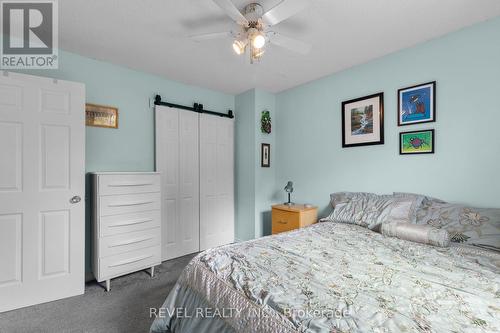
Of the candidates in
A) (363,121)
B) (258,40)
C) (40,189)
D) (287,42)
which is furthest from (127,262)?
(363,121)

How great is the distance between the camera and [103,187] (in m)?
2.31

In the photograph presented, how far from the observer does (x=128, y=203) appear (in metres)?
2.46

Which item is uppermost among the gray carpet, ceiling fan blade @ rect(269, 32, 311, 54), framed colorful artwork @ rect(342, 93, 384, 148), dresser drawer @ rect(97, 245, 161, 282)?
ceiling fan blade @ rect(269, 32, 311, 54)

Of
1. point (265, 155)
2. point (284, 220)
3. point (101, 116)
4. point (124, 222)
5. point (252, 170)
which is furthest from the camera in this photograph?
point (265, 155)

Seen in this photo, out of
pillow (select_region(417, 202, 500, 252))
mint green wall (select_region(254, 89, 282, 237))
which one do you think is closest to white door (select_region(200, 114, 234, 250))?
mint green wall (select_region(254, 89, 282, 237))

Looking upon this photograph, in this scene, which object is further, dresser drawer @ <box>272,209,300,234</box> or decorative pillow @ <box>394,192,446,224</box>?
dresser drawer @ <box>272,209,300,234</box>

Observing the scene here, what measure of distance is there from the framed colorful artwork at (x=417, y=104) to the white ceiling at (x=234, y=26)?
1.46 feet

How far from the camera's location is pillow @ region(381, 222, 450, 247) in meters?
1.68

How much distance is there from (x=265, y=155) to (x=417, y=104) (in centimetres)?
198

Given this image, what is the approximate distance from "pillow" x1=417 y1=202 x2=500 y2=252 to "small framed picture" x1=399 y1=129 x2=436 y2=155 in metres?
0.54

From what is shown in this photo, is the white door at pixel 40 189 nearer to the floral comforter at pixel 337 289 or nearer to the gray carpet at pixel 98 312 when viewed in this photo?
the gray carpet at pixel 98 312

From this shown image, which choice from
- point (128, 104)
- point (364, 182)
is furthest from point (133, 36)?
point (364, 182)

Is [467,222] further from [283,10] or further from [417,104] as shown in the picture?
[283,10]

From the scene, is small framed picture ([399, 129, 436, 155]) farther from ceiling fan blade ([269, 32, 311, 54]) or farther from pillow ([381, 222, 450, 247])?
ceiling fan blade ([269, 32, 311, 54])
